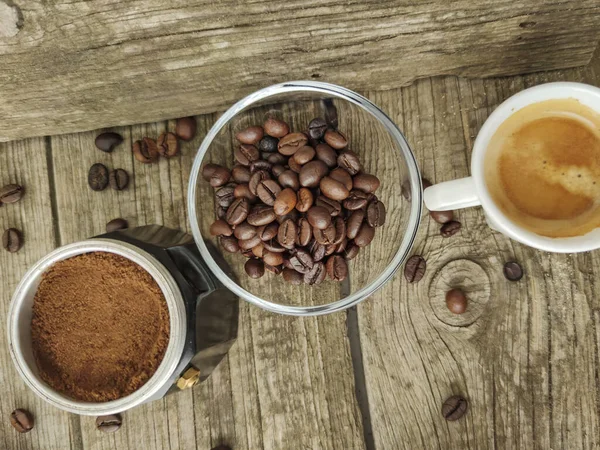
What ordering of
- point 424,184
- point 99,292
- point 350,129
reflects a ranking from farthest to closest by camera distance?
point 424,184 < point 350,129 < point 99,292

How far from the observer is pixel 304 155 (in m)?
0.90

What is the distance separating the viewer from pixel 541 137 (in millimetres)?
941

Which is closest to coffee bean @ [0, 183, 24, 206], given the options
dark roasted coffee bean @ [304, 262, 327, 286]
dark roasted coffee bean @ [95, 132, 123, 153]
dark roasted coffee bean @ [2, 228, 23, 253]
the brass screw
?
dark roasted coffee bean @ [2, 228, 23, 253]

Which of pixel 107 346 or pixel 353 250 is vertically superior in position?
pixel 353 250

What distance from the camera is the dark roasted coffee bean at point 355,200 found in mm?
883

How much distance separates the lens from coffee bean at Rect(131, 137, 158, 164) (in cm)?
A: 109

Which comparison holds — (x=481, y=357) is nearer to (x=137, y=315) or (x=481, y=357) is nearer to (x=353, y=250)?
(x=353, y=250)

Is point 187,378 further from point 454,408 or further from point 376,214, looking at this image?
point 454,408

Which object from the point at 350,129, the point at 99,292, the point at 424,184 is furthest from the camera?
the point at 424,184

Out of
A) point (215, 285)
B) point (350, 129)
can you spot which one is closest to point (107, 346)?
point (215, 285)

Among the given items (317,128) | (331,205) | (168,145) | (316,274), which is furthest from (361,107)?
(168,145)

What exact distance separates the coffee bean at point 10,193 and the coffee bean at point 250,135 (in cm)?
50

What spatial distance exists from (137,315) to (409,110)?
0.63m

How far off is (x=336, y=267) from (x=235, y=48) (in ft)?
1.28
